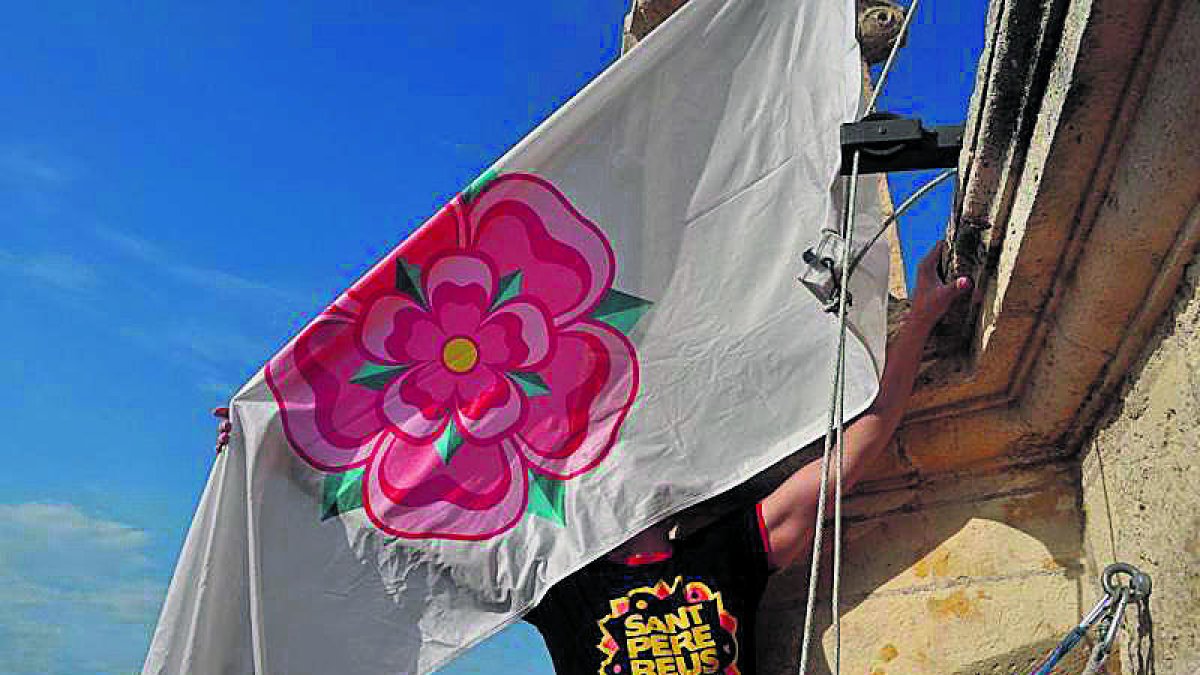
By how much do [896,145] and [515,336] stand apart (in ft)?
3.46

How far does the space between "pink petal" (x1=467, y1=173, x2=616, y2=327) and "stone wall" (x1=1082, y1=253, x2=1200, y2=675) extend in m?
1.25

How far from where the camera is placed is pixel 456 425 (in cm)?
304

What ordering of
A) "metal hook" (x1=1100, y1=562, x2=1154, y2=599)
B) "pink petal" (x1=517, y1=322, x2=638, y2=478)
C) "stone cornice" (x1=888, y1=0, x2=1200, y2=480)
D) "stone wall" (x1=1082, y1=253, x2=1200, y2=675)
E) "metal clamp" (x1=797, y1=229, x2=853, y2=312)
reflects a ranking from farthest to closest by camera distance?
"pink petal" (x1=517, y1=322, x2=638, y2=478), "metal clamp" (x1=797, y1=229, x2=853, y2=312), "metal hook" (x1=1100, y1=562, x2=1154, y2=599), "stone wall" (x1=1082, y1=253, x2=1200, y2=675), "stone cornice" (x1=888, y1=0, x2=1200, y2=480)

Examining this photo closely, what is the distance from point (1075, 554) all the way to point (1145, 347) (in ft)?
1.91

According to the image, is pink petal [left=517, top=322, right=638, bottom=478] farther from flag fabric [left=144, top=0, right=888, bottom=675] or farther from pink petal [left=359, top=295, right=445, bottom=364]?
pink petal [left=359, top=295, right=445, bottom=364]

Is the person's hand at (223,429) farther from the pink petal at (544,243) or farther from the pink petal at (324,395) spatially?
the pink petal at (544,243)

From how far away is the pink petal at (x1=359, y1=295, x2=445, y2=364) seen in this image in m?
3.11

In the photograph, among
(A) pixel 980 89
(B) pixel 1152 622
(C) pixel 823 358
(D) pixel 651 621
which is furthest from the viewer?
(D) pixel 651 621

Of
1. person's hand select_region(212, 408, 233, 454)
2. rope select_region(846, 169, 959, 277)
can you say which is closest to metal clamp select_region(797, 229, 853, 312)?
rope select_region(846, 169, 959, 277)

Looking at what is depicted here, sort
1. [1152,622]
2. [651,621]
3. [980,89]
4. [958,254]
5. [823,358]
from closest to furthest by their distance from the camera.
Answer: [1152,622], [980,89], [958,254], [823,358], [651,621]

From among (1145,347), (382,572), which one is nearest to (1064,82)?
(1145,347)

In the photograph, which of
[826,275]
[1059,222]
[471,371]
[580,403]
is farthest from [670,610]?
[1059,222]

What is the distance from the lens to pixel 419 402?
308cm

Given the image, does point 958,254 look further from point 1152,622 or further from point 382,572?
point 382,572
